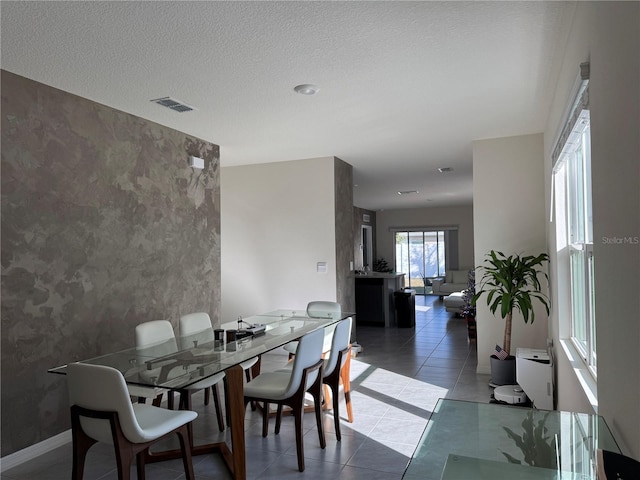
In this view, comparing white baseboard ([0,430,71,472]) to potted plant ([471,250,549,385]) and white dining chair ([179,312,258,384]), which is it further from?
potted plant ([471,250,549,385])

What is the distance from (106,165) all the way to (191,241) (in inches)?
48.9

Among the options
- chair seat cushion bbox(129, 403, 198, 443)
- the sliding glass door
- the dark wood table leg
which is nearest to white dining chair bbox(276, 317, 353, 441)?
the dark wood table leg

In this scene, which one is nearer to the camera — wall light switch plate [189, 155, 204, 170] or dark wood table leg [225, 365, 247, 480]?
dark wood table leg [225, 365, 247, 480]

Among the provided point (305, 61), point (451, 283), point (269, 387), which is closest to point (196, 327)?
point (269, 387)

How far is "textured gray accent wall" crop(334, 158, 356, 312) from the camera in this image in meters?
5.93

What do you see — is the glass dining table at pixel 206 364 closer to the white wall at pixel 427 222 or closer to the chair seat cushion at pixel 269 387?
the chair seat cushion at pixel 269 387

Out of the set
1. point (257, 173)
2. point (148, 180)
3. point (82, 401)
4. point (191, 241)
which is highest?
point (257, 173)

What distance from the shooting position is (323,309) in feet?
14.6

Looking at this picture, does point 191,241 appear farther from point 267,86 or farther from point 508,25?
point 508,25

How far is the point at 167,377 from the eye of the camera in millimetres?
2432

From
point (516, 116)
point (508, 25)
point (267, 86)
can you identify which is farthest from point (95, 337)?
point (516, 116)

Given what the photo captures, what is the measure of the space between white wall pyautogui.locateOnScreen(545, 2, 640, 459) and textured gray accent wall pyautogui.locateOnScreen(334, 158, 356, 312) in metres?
4.11

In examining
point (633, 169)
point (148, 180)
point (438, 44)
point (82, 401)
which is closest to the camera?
point (633, 169)

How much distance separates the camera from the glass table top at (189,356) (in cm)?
243
